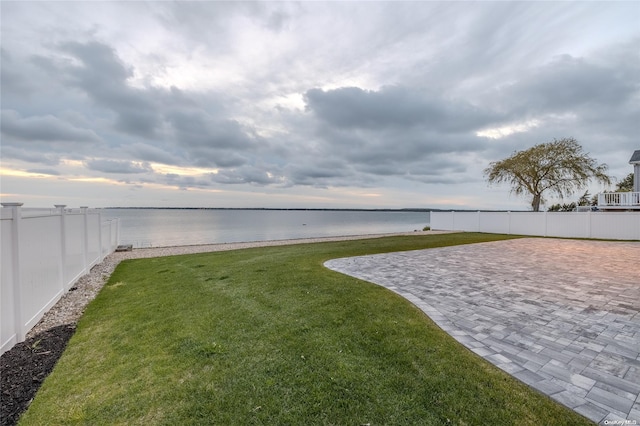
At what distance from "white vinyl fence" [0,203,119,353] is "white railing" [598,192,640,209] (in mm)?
24292

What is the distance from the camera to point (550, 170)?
2191cm

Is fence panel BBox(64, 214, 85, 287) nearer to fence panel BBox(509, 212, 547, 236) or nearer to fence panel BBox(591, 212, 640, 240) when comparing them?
fence panel BBox(509, 212, 547, 236)

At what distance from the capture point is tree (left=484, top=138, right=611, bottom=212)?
21062mm

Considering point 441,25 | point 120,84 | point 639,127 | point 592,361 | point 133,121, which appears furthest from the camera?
point 639,127

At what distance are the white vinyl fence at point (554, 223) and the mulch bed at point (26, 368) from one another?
68.7ft

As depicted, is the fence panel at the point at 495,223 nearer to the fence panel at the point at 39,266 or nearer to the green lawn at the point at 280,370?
the green lawn at the point at 280,370

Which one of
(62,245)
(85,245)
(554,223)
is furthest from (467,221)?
(62,245)

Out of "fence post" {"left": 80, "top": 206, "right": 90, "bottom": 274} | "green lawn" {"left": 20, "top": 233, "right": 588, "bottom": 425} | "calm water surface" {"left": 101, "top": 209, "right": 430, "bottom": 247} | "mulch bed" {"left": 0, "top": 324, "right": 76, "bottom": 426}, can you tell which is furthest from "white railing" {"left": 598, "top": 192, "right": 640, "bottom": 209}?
"fence post" {"left": 80, "top": 206, "right": 90, "bottom": 274}

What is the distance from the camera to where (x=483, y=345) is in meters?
3.14

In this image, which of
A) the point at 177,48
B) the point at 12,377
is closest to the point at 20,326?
the point at 12,377

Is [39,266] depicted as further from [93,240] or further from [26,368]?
[93,240]

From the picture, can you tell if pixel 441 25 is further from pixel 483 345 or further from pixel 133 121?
pixel 133 121

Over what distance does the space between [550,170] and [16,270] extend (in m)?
28.3

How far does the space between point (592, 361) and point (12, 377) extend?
19.2 ft
